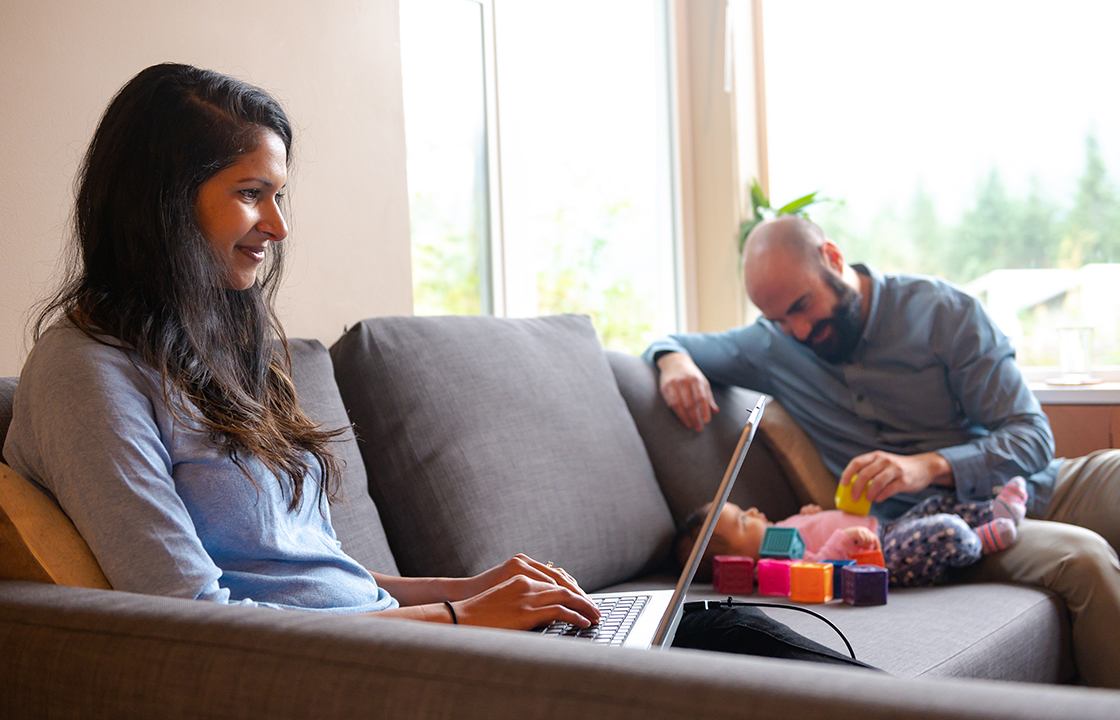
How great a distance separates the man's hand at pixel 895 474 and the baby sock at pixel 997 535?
0.19 meters

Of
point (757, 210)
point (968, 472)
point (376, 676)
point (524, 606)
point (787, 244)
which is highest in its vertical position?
point (757, 210)

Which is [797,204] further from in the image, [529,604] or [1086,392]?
[529,604]

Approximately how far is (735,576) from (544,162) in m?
1.60

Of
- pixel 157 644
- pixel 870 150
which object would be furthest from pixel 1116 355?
pixel 157 644

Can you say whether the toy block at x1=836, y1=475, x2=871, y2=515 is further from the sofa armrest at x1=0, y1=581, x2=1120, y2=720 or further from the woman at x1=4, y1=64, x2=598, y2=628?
the sofa armrest at x1=0, y1=581, x2=1120, y2=720

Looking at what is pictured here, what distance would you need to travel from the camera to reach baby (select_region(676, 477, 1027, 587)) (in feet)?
6.55

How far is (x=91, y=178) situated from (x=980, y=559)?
1.86 meters

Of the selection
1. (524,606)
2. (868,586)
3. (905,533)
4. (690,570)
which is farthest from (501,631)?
(905,533)

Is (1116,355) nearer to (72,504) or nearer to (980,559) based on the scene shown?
(980,559)

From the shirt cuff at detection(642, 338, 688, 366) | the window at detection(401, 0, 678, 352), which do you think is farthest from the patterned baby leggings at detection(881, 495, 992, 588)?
the window at detection(401, 0, 678, 352)

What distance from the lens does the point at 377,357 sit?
1.78m

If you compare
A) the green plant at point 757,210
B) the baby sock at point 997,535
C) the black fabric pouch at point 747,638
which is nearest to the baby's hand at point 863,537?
the baby sock at point 997,535

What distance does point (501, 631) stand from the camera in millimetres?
703

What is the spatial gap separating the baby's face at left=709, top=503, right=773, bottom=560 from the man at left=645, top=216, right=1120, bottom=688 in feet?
0.82
